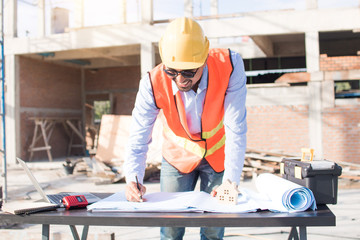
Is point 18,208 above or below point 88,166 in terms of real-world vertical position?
above

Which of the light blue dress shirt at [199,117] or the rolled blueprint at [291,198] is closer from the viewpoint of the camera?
the rolled blueprint at [291,198]

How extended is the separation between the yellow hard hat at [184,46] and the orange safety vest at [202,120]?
0.25 metres

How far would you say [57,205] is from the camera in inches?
75.7

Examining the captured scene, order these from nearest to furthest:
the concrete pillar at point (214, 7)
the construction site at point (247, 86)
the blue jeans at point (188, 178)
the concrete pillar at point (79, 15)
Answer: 1. the blue jeans at point (188, 178)
2. the construction site at point (247, 86)
3. the concrete pillar at point (79, 15)
4. the concrete pillar at point (214, 7)

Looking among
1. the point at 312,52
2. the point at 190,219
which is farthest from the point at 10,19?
the point at 190,219

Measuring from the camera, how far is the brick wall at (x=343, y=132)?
9438mm

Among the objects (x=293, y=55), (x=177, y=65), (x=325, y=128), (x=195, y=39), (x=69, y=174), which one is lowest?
(x=69, y=174)

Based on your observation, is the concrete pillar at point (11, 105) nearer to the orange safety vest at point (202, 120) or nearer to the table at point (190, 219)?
the orange safety vest at point (202, 120)

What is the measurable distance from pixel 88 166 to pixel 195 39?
28.0 feet

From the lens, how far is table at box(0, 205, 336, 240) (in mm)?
1578

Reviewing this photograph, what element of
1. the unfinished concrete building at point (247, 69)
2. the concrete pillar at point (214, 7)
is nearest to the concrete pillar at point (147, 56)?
the unfinished concrete building at point (247, 69)

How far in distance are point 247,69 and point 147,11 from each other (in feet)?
17.1

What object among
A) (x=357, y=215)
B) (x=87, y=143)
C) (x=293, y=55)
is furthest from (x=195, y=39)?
(x=87, y=143)

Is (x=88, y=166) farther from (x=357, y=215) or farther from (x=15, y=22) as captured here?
(x=357, y=215)
